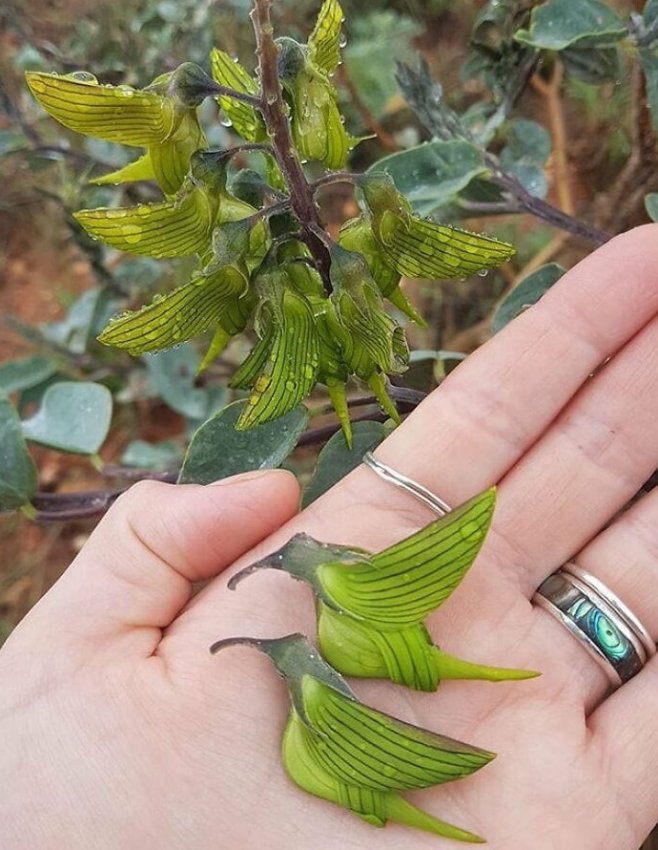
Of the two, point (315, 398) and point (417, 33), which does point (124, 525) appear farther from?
Answer: point (417, 33)

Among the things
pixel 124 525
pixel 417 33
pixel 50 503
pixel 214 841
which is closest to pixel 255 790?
Answer: pixel 214 841

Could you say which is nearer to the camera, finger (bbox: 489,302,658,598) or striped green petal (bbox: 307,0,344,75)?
striped green petal (bbox: 307,0,344,75)

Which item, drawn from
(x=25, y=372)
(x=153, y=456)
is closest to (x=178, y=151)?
(x=153, y=456)

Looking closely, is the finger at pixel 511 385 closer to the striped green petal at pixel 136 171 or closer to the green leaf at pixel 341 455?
the green leaf at pixel 341 455

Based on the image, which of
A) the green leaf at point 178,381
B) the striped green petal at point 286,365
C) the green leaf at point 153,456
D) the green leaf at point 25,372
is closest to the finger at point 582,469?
the striped green petal at point 286,365

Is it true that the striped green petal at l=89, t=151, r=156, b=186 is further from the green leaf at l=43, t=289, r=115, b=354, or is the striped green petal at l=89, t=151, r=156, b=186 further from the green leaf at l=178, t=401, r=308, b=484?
the green leaf at l=43, t=289, r=115, b=354

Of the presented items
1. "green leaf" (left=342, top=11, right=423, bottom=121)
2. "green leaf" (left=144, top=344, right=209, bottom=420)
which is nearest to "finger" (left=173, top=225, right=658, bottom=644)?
"green leaf" (left=144, top=344, right=209, bottom=420)
